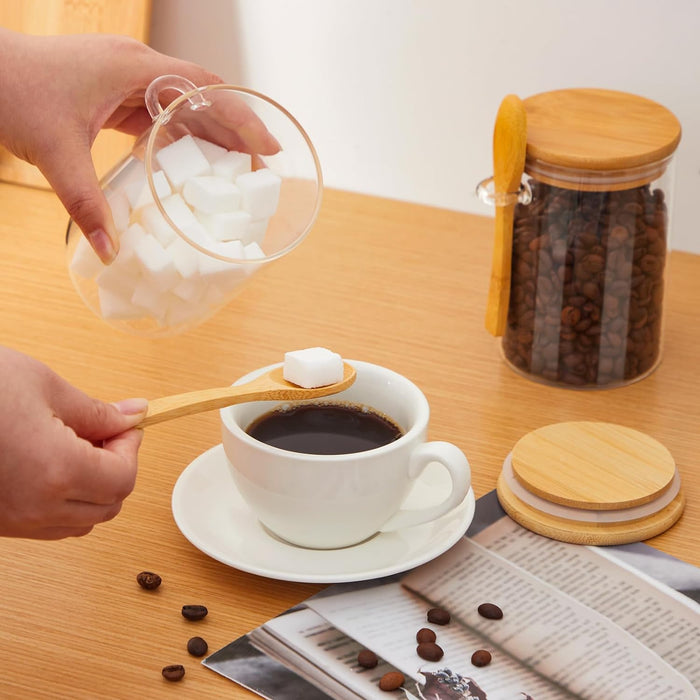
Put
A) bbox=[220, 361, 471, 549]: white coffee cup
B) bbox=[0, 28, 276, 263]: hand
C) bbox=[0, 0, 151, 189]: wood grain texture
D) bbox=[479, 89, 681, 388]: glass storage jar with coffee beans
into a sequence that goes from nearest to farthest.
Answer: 1. bbox=[220, 361, 471, 549]: white coffee cup
2. bbox=[0, 28, 276, 263]: hand
3. bbox=[479, 89, 681, 388]: glass storage jar with coffee beans
4. bbox=[0, 0, 151, 189]: wood grain texture

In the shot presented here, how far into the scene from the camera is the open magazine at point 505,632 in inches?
26.5

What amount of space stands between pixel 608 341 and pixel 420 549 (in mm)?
330

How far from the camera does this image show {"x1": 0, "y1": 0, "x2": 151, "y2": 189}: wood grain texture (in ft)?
4.38

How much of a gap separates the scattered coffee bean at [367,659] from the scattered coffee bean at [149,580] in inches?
6.4

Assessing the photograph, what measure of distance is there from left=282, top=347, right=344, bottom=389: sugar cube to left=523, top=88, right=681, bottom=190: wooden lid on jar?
0.30 m

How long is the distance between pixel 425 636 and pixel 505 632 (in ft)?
0.19

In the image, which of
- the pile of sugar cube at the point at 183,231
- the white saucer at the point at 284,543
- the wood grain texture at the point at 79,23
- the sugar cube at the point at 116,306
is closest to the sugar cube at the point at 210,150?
the pile of sugar cube at the point at 183,231

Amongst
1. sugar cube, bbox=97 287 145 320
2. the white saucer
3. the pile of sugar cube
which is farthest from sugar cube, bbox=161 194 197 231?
the white saucer

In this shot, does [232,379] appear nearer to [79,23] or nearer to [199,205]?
[199,205]

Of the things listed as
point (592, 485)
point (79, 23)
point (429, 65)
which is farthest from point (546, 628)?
point (79, 23)

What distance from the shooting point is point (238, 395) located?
758 mm

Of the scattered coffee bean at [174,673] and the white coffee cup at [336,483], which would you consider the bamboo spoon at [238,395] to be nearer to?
the white coffee cup at [336,483]

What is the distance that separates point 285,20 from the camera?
4.43 feet

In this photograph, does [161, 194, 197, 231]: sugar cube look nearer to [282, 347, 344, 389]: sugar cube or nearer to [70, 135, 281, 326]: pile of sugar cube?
[70, 135, 281, 326]: pile of sugar cube
